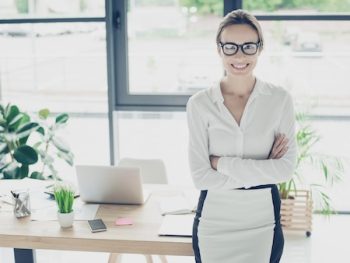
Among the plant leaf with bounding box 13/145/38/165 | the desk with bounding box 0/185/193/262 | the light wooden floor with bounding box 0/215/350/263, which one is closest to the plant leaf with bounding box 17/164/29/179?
the plant leaf with bounding box 13/145/38/165

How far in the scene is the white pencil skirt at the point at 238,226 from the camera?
6.53ft

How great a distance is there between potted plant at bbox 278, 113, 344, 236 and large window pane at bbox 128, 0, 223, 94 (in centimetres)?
95

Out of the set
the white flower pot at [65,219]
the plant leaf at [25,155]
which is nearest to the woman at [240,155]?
the white flower pot at [65,219]

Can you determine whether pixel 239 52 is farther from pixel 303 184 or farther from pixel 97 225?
pixel 303 184

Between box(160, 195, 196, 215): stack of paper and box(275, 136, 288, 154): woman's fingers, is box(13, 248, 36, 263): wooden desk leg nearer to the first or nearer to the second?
box(160, 195, 196, 215): stack of paper

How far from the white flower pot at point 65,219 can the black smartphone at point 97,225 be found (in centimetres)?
9

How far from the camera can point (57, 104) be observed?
4.45 meters

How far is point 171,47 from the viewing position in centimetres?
413

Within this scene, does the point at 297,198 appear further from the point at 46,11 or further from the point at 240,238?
the point at 46,11

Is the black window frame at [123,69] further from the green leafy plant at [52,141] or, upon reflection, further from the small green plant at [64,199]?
the small green plant at [64,199]

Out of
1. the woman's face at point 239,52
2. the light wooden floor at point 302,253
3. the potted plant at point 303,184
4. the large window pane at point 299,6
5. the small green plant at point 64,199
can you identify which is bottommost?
the light wooden floor at point 302,253

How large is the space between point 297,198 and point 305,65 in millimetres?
1099

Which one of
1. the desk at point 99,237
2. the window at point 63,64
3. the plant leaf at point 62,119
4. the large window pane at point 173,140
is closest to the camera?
the desk at point 99,237

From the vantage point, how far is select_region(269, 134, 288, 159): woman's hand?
Result: 2.02 metres
